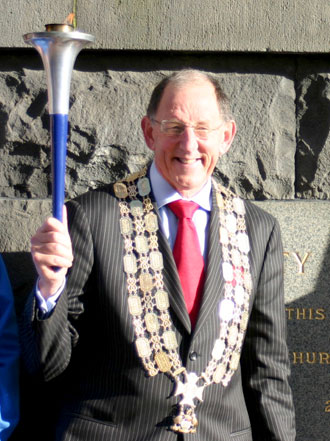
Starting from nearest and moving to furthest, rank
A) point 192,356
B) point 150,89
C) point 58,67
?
point 58,67, point 192,356, point 150,89

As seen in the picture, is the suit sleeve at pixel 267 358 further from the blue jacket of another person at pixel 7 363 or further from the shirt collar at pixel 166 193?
the blue jacket of another person at pixel 7 363

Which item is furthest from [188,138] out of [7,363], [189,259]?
[7,363]

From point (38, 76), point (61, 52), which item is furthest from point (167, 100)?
point (38, 76)

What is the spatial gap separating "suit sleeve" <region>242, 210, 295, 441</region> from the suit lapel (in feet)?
0.56

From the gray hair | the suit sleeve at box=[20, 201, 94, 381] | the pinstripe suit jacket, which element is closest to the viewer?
the suit sleeve at box=[20, 201, 94, 381]

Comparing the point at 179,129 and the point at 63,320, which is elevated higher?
the point at 179,129

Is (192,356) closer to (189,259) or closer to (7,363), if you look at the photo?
(189,259)

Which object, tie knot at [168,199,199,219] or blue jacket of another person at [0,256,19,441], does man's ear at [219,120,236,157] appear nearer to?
tie knot at [168,199,199,219]

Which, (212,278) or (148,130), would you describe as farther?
(148,130)

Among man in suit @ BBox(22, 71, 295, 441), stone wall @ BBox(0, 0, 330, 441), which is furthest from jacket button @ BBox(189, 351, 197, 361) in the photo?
stone wall @ BBox(0, 0, 330, 441)

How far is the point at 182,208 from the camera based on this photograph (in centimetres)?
305

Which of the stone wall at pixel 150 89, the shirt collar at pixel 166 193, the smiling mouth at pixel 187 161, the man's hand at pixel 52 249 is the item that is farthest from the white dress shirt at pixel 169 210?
the stone wall at pixel 150 89

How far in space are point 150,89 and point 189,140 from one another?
0.90m

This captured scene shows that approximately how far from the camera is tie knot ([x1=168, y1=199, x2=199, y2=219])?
3.04 metres
